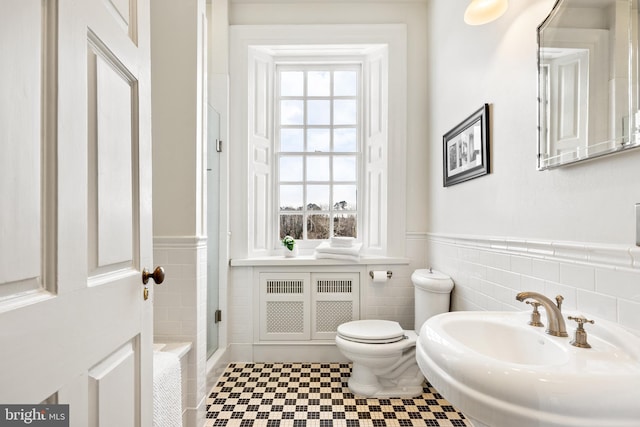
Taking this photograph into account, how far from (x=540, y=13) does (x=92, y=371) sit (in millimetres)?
1774

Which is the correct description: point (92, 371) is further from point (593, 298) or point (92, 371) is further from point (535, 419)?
point (593, 298)

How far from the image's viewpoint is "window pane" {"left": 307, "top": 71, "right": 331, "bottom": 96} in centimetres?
290

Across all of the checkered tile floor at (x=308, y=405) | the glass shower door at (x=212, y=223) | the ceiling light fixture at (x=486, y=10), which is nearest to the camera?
the ceiling light fixture at (x=486, y=10)

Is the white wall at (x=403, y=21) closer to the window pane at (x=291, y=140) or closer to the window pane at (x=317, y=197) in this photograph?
the window pane at (x=317, y=197)

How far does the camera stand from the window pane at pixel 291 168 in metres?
2.89

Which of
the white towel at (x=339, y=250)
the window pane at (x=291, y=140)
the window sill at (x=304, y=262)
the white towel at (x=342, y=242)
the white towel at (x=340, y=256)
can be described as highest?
the window pane at (x=291, y=140)

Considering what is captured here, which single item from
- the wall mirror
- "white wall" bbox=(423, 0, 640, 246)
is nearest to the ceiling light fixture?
"white wall" bbox=(423, 0, 640, 246)

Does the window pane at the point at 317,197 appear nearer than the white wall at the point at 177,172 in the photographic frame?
No

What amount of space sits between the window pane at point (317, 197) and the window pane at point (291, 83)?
84 centimetres

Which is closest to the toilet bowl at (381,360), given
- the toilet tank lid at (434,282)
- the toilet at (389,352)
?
the toilet at (389,352)

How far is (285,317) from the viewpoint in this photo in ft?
8.32

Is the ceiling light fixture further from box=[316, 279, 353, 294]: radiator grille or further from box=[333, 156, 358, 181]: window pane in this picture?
box=[316, 279, 353, 294]: radiator grille

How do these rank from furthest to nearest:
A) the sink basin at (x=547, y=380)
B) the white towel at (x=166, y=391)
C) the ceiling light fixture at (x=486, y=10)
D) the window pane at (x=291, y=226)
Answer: the window pane at (x=291, y=226)
the ceiling light fixture at (x=486, y=10)
the white towel at (x=166, y=391)
the sink basin at (x=547, y=380)

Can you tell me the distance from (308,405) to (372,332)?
1.85 ft
